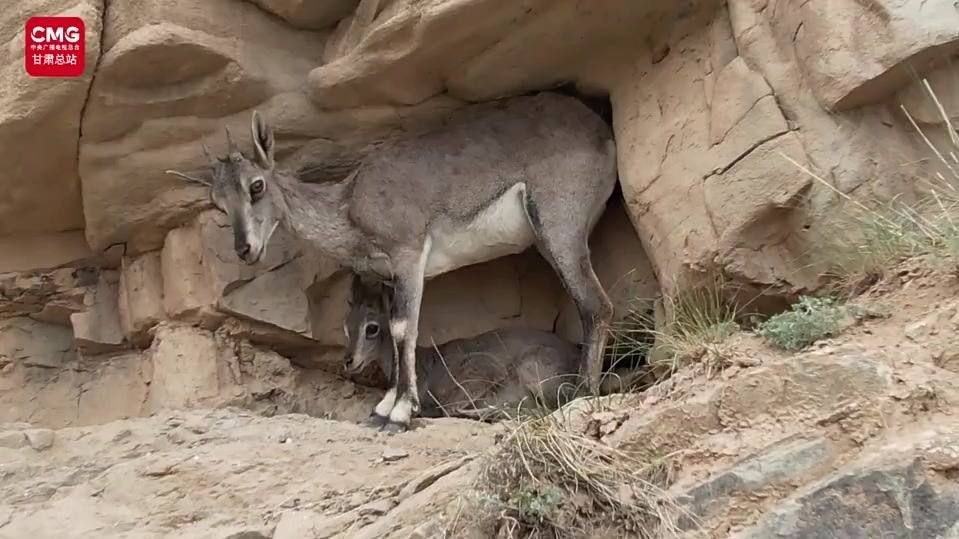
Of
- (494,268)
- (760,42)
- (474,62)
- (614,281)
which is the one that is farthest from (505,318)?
(760,42)

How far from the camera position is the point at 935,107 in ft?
16.0

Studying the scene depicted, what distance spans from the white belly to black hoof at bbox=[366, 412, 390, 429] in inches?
37.8

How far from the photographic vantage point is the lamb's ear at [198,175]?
648cm

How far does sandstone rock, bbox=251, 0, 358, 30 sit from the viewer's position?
247 inches

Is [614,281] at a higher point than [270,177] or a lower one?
lower

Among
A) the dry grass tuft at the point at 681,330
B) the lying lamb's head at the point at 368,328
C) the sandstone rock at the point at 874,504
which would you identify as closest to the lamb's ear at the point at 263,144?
the lying lamb's head at the point at 368,328

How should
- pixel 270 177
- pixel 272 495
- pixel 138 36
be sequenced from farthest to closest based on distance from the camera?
1. pixel 270 177
2. pixel 138 36
3. pixel 272 495

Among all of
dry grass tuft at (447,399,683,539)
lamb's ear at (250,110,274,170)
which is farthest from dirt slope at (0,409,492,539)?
lamb's ear at (250,110,274,170)

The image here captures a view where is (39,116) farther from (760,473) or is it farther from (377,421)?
(760,473)

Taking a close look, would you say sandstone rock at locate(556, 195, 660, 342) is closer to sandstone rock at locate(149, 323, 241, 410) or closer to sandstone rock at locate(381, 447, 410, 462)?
sandstone rock at locate(381, 447, 410, 462)

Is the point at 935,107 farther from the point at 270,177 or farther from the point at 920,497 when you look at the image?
the point at 270,177

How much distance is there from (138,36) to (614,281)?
3.25 meters

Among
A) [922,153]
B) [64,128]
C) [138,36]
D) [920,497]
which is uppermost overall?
[138,36]

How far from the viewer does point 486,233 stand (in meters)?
6.31
